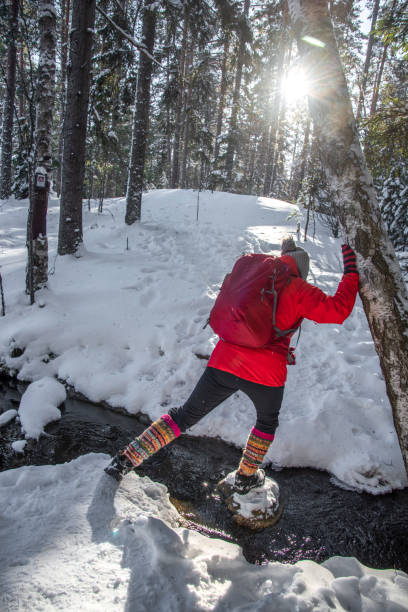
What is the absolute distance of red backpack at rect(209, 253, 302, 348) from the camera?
2.39 metres

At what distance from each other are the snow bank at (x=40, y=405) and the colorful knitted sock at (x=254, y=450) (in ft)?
7.71

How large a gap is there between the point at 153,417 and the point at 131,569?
2320mm

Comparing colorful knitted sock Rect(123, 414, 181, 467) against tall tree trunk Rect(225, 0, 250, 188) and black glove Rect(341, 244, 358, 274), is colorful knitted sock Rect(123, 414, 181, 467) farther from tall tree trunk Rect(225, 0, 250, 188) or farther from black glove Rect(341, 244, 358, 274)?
tall tree trunk Rect(225, 0, 250, 188)

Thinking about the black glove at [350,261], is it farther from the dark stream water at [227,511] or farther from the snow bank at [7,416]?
the snow bank at [7,416]

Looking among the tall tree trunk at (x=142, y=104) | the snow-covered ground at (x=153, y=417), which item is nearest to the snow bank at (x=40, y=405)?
the snow-covered ground at (x=153, y=417)

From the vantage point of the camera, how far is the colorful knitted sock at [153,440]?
105 inches

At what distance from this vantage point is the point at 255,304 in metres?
2.39

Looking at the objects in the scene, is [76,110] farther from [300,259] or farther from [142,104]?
[300,259]

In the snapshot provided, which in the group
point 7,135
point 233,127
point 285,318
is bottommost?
point 285,318

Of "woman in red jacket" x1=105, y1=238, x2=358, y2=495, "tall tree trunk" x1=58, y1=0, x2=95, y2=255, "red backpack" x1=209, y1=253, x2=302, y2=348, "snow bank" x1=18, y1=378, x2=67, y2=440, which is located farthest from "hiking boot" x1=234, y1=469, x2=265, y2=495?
→ "tall tree trunk" x1=58, y1=0, x2=95, y2=255

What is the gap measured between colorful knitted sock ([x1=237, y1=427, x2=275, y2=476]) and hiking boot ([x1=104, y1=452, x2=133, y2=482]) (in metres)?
0.98

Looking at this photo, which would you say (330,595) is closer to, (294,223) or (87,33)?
(87,33)

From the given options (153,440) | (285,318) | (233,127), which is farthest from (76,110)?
(233,127)

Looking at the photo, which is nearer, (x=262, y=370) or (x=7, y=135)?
(x=262, y=370)
